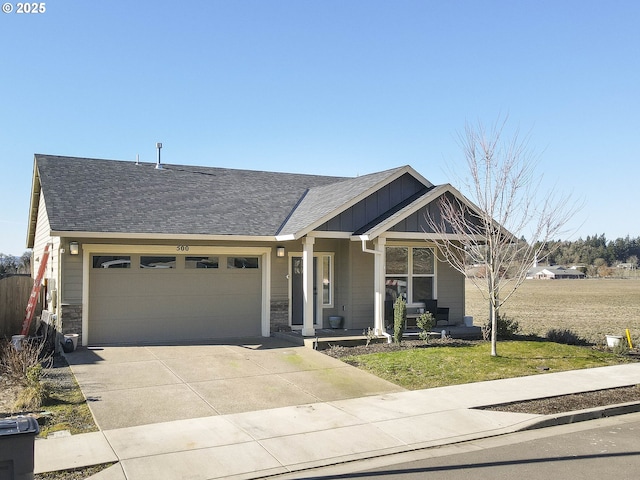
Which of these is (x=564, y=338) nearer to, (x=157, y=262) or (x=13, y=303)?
(x=157, y=262)

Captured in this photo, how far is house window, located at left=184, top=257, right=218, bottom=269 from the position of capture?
1500 cm

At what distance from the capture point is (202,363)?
1204 centimetres

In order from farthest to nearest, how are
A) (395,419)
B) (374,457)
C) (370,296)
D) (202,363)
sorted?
1. (370,296)
2. (202,363)
3. (395,419)
4. (374,457)

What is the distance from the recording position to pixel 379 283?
1486 cm

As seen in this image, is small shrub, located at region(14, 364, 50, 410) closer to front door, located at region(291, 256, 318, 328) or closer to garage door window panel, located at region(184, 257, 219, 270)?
garage door window panel, located at region(184, 257, 219, 270)

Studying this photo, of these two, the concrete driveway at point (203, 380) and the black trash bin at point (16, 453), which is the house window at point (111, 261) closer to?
the concrete driveway at point (203, 380)

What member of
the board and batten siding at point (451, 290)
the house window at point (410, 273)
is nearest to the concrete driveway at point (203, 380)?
the house window at point (410, 273)

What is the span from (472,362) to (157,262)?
26.3ft

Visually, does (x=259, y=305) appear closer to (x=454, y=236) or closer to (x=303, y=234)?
(x=303, y=234)

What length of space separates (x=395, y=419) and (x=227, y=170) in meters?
13.2

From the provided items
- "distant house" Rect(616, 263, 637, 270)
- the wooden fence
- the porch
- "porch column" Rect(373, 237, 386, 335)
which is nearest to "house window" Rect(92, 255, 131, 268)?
the wooden fence

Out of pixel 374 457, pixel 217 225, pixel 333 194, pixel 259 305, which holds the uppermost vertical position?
pixel 333 194

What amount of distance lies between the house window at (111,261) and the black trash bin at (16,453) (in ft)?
34.0

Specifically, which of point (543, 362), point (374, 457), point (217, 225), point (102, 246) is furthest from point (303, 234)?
point (374, 457)
